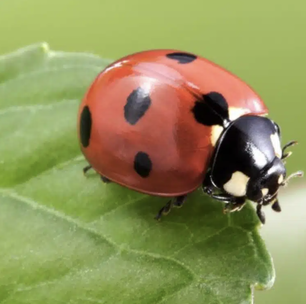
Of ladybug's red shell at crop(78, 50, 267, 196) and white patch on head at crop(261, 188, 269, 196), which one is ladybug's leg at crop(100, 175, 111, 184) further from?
white patch on head at crop(261, 188, 269, 196)

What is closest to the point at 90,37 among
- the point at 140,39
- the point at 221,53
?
A: the point at 140,39

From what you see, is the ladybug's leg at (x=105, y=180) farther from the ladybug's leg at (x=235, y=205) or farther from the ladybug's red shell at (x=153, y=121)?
the ladybug's leg at (x=235, y=205)

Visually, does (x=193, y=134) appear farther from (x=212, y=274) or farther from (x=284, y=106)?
(x=284, y=106)

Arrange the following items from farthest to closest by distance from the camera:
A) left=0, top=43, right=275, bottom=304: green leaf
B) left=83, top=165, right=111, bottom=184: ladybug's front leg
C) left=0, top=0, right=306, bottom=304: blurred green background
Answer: left=0, top=0, right=306, bottom=304: blurred green background
left=83, top=165, right=111, bottom=184: ladybug's front leg
left=0, top=43, right=275, bottom=304: green leaf

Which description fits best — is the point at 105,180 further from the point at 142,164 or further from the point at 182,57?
the point at 182,57

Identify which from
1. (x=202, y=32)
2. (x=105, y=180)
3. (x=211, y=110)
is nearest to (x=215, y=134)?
(x=211, y=110)

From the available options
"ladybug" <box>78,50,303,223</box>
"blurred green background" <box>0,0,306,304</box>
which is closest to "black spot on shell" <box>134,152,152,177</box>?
"ladybug" <box>78,50,303,223</box>
